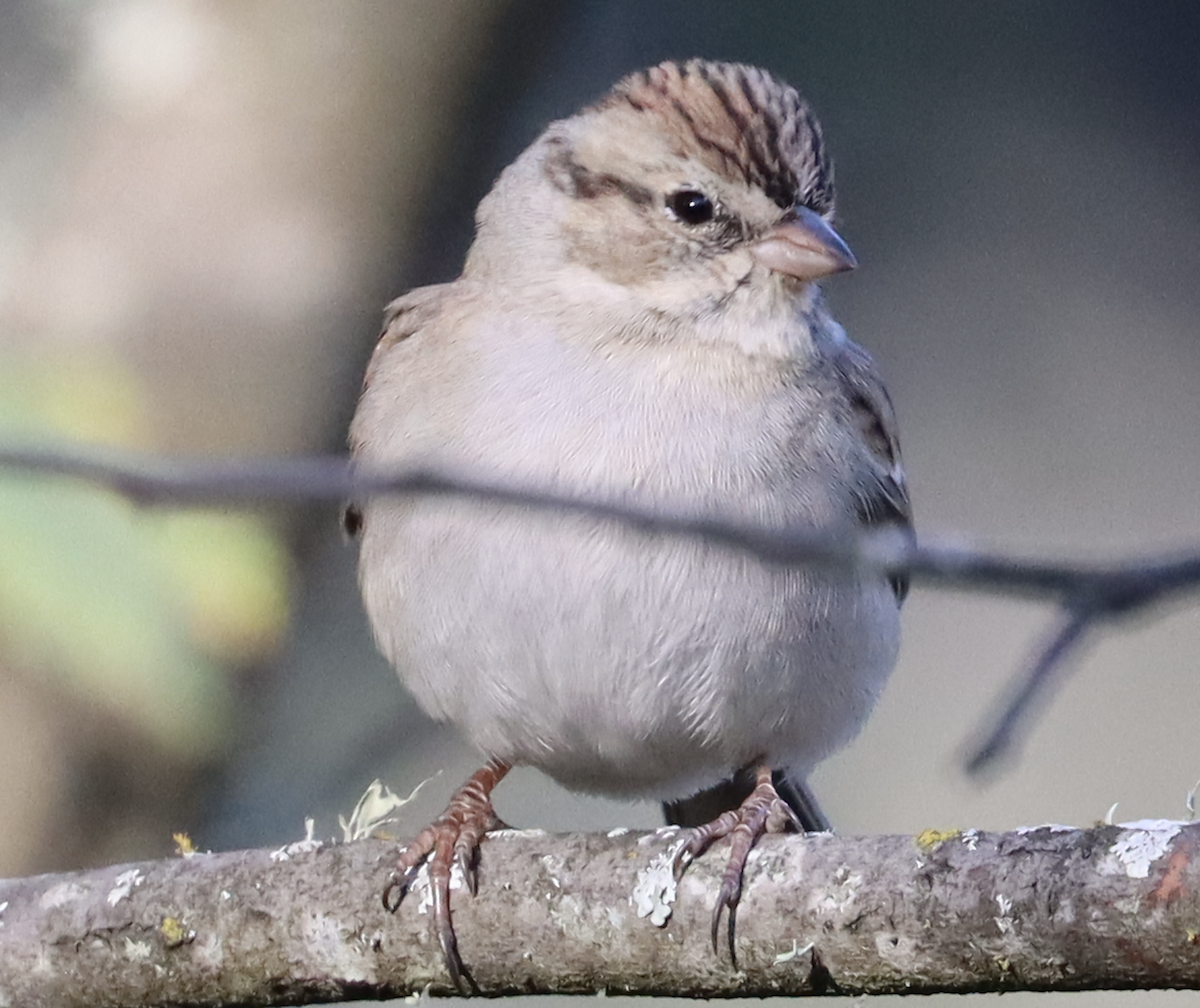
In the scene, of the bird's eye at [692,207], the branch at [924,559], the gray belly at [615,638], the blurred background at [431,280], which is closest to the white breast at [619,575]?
the gray belly at [615,638]

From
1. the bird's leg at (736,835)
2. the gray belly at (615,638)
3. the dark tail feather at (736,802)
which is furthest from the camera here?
the dark tail feather at (736,802)

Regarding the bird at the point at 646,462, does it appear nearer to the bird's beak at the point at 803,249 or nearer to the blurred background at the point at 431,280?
the bird's beak at the point at 803,249

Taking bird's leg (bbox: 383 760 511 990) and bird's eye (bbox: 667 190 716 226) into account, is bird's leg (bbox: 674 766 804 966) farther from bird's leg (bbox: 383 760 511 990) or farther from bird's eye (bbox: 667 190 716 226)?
bird's eye (bbox: 667 190 716 226)

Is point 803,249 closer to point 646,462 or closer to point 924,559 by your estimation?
point 646,462

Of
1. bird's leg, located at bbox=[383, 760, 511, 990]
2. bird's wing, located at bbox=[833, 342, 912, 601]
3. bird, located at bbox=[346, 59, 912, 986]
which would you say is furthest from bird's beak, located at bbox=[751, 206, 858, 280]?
bird's leg, located at bbox=[383, 760, 511, 990]

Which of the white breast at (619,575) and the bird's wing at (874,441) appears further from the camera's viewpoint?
the bird's wing at (874,441)

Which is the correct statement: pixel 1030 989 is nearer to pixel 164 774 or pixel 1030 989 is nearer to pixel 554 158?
pixel 554 158

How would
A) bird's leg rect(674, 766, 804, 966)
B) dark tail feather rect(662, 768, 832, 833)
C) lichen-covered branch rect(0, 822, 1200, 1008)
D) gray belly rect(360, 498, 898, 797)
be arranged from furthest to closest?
dark tail feather rect(662, 768, 832, 833)
gray belly rect(360, 498, 898, 797)
bird's leg rect(674, 766, 804, 966)
lichen-covered branch rect(0, 822, 1200, 1008)
